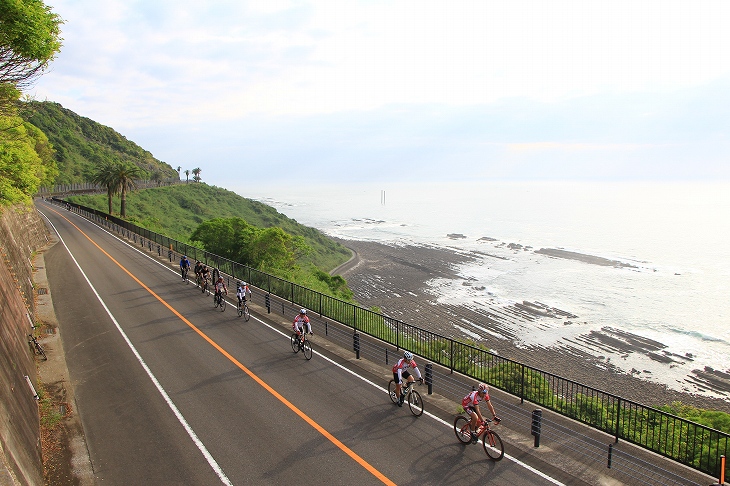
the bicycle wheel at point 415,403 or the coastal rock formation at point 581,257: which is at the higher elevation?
the bicycle wheel at point 415,403

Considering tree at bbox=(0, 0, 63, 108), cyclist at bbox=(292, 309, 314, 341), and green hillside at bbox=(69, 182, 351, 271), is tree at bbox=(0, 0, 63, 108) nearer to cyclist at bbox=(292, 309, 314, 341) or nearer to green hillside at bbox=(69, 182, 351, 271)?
cyclist at bbox=(292, 309, 314, 341)

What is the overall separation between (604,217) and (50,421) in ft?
577

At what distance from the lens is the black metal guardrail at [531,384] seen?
9992mm

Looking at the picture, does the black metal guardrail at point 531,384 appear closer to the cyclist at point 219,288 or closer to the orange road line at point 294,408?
the cyclist at point 219,288

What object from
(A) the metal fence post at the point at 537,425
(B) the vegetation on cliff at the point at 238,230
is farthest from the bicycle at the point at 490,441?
(B) the vegetation on cliff at the point at 238,230

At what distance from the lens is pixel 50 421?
437 inches

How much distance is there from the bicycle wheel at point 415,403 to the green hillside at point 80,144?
100 meters

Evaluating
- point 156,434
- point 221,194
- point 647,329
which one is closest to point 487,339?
point 647,329

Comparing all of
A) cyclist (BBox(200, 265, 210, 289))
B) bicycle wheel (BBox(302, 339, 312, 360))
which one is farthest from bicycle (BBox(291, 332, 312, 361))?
cyclist (BBox(200, 265, 210, 289))

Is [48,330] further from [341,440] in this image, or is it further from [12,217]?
[12,217]

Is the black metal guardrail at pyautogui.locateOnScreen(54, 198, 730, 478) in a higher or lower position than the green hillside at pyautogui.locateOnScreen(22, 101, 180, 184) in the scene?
lower

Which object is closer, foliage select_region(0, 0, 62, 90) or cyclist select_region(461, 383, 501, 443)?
cyclist select_region(461, 383, 501, 443)

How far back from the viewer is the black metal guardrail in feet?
32.8

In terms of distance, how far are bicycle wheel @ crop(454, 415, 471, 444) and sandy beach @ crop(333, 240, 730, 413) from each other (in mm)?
26311
